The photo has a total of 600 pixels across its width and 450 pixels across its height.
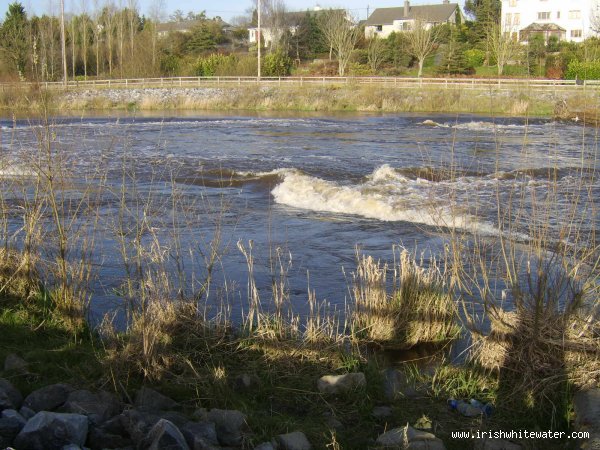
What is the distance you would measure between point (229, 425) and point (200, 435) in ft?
1.23

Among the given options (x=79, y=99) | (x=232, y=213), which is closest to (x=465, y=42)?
(x=79, y=99)

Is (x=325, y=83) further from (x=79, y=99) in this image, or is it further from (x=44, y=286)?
(x=44, y=286)

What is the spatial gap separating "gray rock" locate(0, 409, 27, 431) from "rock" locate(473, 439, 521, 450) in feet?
9.90

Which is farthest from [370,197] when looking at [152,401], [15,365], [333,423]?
[152,401]

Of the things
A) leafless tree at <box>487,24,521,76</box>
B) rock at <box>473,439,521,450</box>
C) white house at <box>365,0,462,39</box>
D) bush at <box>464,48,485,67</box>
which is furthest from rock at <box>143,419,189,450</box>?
white house at <box>365,0,462,39</box>

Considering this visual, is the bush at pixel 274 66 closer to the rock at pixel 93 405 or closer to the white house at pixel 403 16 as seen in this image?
the white house at pixel 403 16

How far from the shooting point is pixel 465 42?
225 feet

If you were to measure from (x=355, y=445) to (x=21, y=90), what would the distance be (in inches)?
315

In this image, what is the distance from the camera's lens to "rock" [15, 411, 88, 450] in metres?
4.11

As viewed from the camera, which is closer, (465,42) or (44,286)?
(44,286)

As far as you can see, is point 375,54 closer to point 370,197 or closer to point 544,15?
point 544,15

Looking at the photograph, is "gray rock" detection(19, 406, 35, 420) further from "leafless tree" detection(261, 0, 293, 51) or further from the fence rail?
"leafless tree" detection(261, 0, 293, 51)

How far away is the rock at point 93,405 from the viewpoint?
181 inches

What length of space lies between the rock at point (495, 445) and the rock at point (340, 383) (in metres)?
1.13
